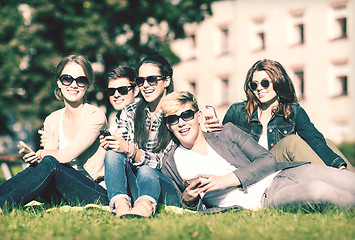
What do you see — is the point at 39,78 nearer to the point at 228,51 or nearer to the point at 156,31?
the point at 156,31

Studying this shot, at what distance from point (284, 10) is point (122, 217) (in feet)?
86.2

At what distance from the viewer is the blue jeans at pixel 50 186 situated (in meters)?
A: 4.77

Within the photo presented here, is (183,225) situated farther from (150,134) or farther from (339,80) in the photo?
(339,80)

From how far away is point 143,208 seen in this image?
175 inches

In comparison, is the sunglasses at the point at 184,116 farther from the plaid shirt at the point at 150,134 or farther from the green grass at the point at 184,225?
the green grass at the point at 184,225

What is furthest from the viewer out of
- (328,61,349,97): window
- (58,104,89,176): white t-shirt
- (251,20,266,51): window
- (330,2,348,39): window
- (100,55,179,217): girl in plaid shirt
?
(251,20,266,51): window

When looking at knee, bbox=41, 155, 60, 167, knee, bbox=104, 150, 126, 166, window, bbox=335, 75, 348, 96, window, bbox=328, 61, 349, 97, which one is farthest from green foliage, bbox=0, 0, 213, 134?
knee, bbox=104, 150, 126, 166

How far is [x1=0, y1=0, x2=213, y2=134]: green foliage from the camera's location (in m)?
18.0

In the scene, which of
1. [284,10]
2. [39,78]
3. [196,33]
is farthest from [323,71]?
[39,78]

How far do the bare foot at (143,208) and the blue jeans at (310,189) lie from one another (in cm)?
116

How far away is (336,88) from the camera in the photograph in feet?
88.9

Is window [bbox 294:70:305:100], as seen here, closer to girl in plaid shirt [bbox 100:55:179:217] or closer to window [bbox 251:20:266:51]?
window [bbox 251:20:266:51]

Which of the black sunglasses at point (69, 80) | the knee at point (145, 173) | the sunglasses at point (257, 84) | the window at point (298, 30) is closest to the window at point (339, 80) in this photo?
the window at point (298, 30)

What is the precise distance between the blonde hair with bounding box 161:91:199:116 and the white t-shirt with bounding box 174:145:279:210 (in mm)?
461
